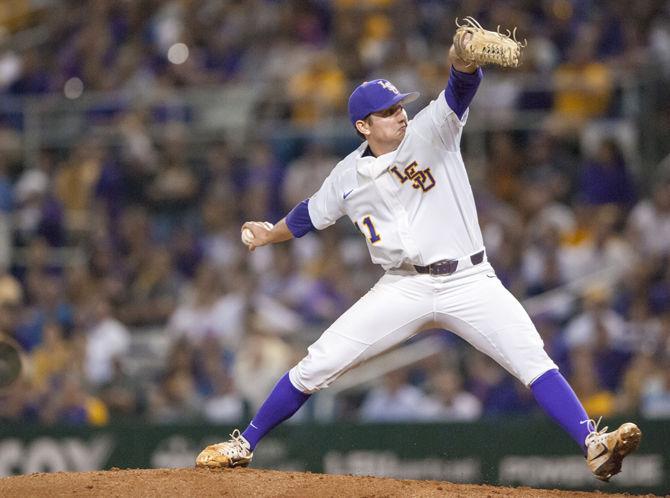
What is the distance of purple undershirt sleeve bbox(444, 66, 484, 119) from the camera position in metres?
5.41

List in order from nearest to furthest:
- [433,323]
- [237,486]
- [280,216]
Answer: [237,486] → [433,323] → [280,216]

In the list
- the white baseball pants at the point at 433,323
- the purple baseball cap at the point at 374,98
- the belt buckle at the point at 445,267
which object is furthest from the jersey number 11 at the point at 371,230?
the purple baseball cap at the point at 374,98

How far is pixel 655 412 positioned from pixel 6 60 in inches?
358

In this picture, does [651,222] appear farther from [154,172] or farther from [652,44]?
[154,172]

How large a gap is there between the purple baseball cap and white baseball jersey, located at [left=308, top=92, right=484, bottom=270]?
0.17 metres

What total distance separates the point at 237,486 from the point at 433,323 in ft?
3.93

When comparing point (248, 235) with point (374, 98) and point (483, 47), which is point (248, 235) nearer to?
point (374, 98)

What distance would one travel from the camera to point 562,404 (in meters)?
5.47

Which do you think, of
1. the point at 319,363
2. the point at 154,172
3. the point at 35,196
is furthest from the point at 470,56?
the point at 35,196

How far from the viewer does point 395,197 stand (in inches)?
224

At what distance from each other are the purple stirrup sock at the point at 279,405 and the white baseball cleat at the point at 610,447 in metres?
1.42

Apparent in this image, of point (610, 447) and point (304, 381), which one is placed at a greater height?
point (304, 381)

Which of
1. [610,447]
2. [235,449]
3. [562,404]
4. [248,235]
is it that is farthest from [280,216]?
[610,447]

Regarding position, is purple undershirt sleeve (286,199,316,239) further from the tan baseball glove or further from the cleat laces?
the tan baseball glove
